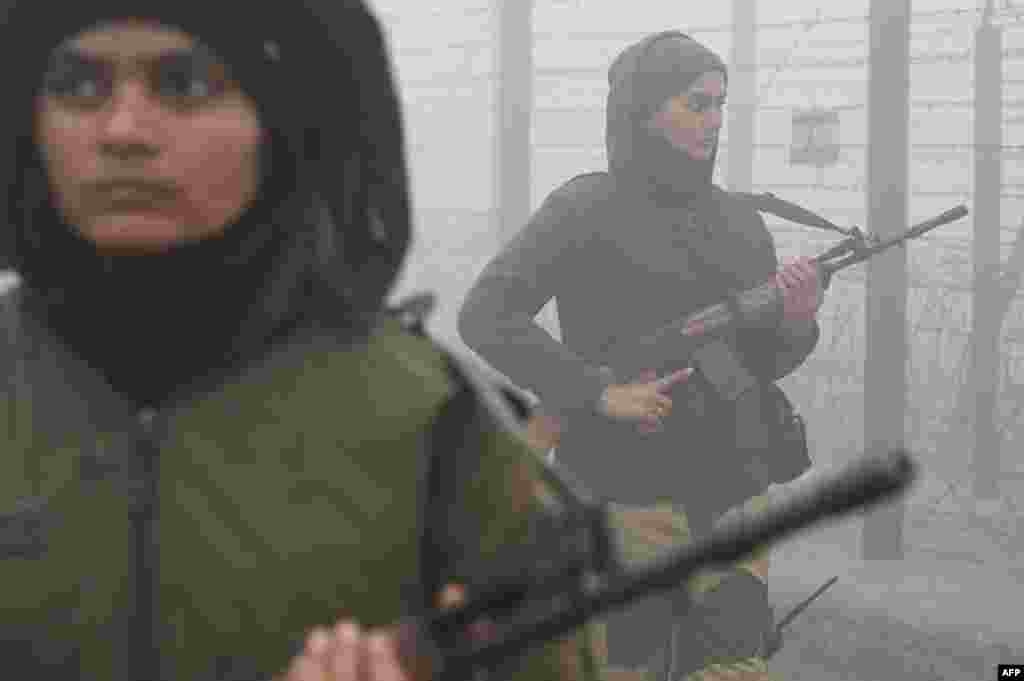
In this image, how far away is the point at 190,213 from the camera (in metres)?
2.01

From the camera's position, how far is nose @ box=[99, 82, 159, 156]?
1953mm

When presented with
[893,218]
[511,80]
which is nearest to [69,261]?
[893,218]

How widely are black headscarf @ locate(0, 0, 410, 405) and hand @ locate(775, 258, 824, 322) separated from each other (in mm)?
4000

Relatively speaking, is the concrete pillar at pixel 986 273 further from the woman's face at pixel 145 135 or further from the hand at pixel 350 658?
the hand at pixel 350 658

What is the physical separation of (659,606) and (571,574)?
158 inches

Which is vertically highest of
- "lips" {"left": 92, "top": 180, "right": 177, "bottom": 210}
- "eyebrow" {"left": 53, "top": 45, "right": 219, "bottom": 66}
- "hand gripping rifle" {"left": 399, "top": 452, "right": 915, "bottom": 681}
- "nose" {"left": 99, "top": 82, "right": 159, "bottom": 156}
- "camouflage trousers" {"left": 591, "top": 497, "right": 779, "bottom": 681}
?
"eyebrow" {"left": 53, "top": 45, "right": 219, "bottom": 66}

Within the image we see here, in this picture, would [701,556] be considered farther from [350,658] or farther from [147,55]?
[147,55]

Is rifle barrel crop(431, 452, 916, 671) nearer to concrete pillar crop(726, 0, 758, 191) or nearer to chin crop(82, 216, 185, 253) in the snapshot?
chin crop(82, 216, 185, 253)

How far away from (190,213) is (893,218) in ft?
29.2

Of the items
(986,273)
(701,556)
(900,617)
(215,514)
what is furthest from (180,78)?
(986,273)

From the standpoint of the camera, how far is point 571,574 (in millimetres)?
1933

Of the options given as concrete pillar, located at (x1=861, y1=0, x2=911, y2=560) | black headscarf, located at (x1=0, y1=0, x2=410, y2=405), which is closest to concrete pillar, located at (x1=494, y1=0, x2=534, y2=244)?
concrete pillar, located at (x1=861, y1=0, x2=911, y2=560)

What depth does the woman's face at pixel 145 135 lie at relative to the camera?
1.97m

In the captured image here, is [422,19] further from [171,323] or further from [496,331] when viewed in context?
[171,323]
